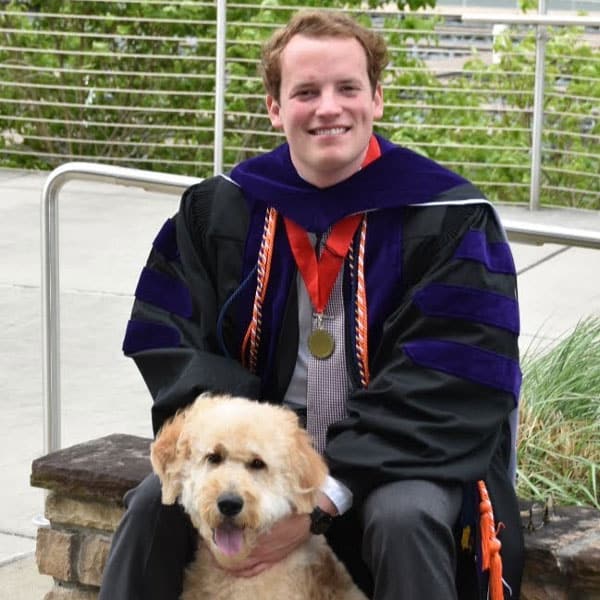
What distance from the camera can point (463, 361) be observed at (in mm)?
3520

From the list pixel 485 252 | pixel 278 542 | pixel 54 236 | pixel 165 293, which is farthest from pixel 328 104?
pixel 54 236

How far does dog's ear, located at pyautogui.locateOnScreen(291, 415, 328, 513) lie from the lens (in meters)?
3.28

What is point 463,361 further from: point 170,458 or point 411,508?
point 170,458

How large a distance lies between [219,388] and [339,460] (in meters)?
0.36

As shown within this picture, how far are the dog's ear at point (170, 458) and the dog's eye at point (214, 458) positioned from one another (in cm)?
8

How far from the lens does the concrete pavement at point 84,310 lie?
230 inches

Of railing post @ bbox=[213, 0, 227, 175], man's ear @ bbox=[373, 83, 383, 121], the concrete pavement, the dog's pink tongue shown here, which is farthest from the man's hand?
railing post @ bbox=[213, 0, 227, 175]

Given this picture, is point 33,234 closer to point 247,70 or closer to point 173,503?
point 247,70

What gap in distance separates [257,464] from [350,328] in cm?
56

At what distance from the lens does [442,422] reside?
347cm

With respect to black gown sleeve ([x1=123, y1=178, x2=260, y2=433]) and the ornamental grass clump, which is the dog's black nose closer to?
black gown sleeve ([x1=123, y1=178, x2=260, y2=433])

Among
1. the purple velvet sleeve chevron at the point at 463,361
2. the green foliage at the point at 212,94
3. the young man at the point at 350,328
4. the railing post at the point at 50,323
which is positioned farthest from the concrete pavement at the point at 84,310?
the purple velvet sleeve chevron at the point at 463,361

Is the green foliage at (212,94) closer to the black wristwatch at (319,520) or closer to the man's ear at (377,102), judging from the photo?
the man's ear at (377,102)

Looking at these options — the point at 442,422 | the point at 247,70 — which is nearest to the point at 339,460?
the point at 442,422
